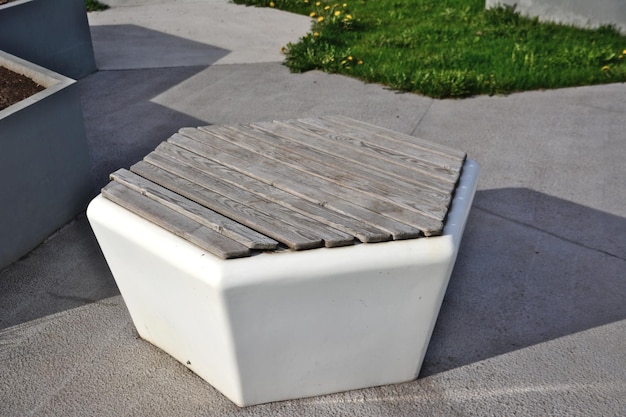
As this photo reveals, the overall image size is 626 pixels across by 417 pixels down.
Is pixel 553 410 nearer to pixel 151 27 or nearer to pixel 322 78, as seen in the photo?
pixel 322 78

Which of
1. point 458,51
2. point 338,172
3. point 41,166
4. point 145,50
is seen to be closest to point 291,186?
point 338,172

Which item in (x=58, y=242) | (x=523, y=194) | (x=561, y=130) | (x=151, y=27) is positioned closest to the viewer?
(x=58, y=242)

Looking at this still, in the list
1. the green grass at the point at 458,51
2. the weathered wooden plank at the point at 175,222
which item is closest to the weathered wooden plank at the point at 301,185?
the weathered wooden plank at the point at 175,222

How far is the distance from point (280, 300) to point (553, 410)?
1.40 m

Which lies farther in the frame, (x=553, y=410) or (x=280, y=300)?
(x=553, y=410)

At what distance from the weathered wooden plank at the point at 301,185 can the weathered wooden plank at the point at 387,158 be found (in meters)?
0.31

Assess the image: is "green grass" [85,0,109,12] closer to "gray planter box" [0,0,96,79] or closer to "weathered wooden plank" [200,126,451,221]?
"gray planter box" [0,0,96,79]

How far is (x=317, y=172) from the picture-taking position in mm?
3439

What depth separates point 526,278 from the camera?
4.08 metres

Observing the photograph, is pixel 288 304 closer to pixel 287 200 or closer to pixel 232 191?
pixel 287 200

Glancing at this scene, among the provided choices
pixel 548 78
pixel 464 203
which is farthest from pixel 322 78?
pixel 464 203

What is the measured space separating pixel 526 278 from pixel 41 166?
123 inches

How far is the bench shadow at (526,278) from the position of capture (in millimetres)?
3639

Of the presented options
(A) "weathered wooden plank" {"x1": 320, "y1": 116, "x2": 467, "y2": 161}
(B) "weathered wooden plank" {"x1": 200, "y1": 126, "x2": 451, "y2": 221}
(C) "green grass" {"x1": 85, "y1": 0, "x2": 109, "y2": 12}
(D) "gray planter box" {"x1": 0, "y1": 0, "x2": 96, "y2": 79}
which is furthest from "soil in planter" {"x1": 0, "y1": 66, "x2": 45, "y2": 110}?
(C) "green grass" {"x1": 85, "y1": 0, "x2": 109, "y2": 12}
